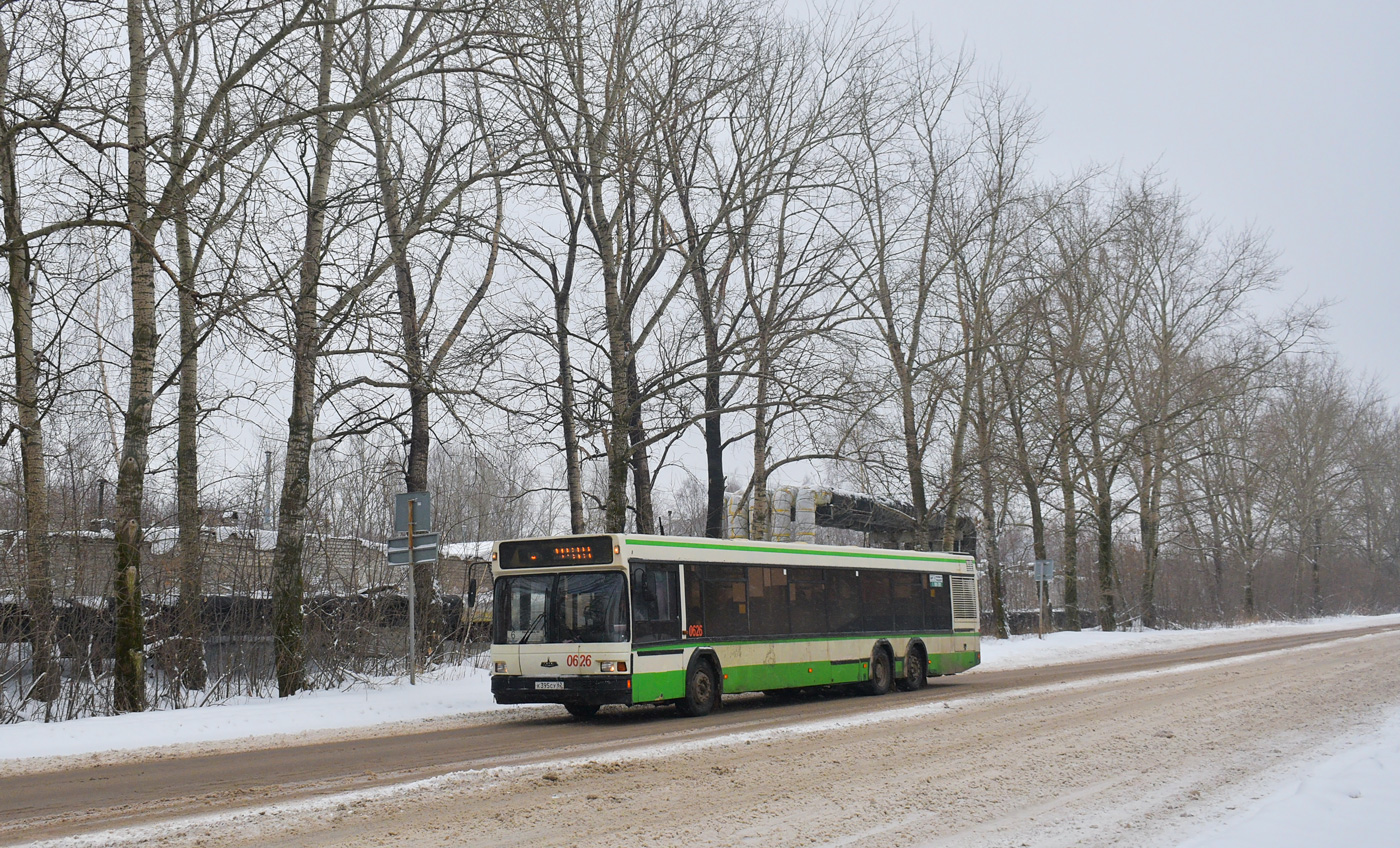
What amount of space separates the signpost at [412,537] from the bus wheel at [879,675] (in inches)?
317

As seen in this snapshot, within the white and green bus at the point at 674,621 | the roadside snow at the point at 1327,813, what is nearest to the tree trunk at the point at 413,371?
the white and green bus at the point at 674,621

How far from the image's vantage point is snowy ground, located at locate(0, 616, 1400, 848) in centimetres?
732

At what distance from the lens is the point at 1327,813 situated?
7719 mm

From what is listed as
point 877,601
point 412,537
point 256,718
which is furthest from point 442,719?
point 877,601

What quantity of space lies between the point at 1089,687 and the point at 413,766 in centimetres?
1336

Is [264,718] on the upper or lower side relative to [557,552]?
Result: lower

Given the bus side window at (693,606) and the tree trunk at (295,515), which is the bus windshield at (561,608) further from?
the tree trunk at (295,515)

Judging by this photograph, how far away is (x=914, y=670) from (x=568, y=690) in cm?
875

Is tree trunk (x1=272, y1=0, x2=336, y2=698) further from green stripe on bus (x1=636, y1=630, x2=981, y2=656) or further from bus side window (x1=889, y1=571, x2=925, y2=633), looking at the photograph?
bus side window (x1=889, y1=571, x2=925, y2=633)

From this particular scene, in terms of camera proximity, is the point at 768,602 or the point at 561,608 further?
the point at 768,602

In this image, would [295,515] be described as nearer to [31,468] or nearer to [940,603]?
[31,468]

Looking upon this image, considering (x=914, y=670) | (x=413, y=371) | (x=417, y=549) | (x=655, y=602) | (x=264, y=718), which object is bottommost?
(x=914, y=670)

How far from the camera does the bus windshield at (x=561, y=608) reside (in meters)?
15.3

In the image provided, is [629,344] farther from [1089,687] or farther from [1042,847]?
[1042,847]
